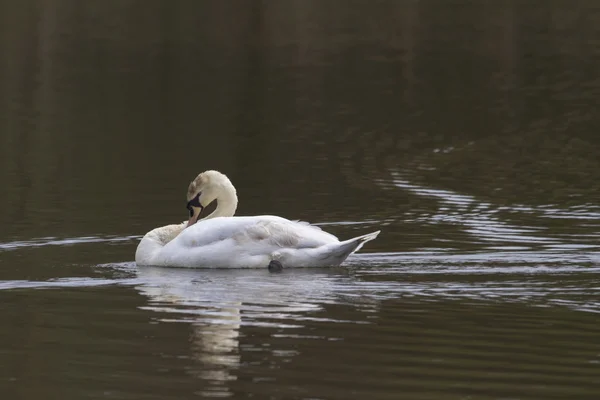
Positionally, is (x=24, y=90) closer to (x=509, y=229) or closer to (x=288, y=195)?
(x=288, y=195)

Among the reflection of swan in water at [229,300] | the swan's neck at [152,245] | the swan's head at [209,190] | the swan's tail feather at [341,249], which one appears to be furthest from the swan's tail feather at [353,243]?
the swan's head at [209,190]

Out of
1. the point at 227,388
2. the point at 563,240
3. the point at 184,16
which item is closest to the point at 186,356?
the point at 227,388

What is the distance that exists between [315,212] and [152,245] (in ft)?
13.1

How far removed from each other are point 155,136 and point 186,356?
1839cm

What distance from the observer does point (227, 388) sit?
29.3 ft

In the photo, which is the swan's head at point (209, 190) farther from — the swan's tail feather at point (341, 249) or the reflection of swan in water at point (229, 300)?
the swan's tail feather at point (341, 249)

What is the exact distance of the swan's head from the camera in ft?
50.4

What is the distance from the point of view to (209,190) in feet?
50.5

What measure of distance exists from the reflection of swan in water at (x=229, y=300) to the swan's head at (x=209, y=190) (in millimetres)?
1282

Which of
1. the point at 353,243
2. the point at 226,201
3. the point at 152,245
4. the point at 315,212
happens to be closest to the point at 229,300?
the point at 353,243

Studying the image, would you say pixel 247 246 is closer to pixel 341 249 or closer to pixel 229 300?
pixel 341 249

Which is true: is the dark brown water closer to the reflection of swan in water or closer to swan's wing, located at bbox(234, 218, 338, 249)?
the reflection of swan in water

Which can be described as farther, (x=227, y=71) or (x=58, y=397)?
(x=227, y=71)

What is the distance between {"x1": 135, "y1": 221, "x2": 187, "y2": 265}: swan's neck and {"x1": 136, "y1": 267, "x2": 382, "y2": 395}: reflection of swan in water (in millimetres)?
128
